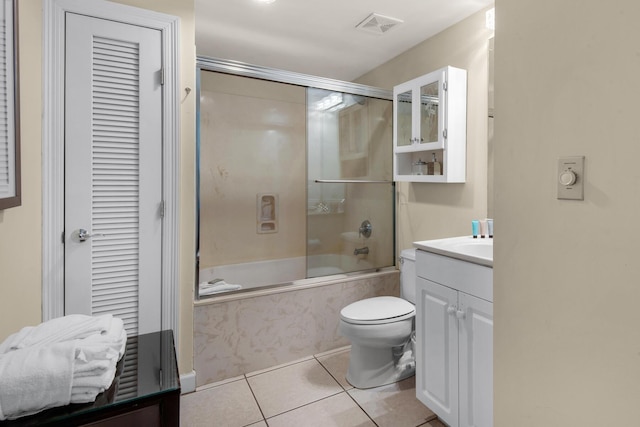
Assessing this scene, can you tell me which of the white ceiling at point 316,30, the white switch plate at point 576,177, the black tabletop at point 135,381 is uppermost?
the white ceiling at point 316,30

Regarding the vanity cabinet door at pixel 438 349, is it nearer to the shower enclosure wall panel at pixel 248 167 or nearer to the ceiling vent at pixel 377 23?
the ceiling vent at pixel 377 23

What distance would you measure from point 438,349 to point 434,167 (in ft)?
4.22

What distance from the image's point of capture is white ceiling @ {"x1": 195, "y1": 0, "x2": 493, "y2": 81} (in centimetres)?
222

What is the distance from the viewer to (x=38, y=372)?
2.59 feet

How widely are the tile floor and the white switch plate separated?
54.6 inches

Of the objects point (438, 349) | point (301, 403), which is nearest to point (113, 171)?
point (301, 403)

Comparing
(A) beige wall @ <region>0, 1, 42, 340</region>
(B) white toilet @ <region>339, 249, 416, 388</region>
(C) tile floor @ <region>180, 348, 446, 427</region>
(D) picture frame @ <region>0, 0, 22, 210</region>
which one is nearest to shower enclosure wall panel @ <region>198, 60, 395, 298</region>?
(B) white toilet @ <region>339, 249, 416, 388</region>

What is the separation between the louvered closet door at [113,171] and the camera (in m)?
1.70

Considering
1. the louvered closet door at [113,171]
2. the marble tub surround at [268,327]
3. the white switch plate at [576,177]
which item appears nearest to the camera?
the white switch plate at [576,177]

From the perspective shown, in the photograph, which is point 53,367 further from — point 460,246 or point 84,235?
point 460,246

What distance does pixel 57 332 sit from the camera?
97cm

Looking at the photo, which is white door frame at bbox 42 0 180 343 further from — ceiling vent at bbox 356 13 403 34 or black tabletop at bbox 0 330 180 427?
ceiling vent at bbox 356 13 403 34

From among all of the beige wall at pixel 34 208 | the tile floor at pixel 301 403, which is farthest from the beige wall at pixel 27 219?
the tile floor at pixel 301 403

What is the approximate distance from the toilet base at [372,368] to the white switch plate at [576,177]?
1502 mm
